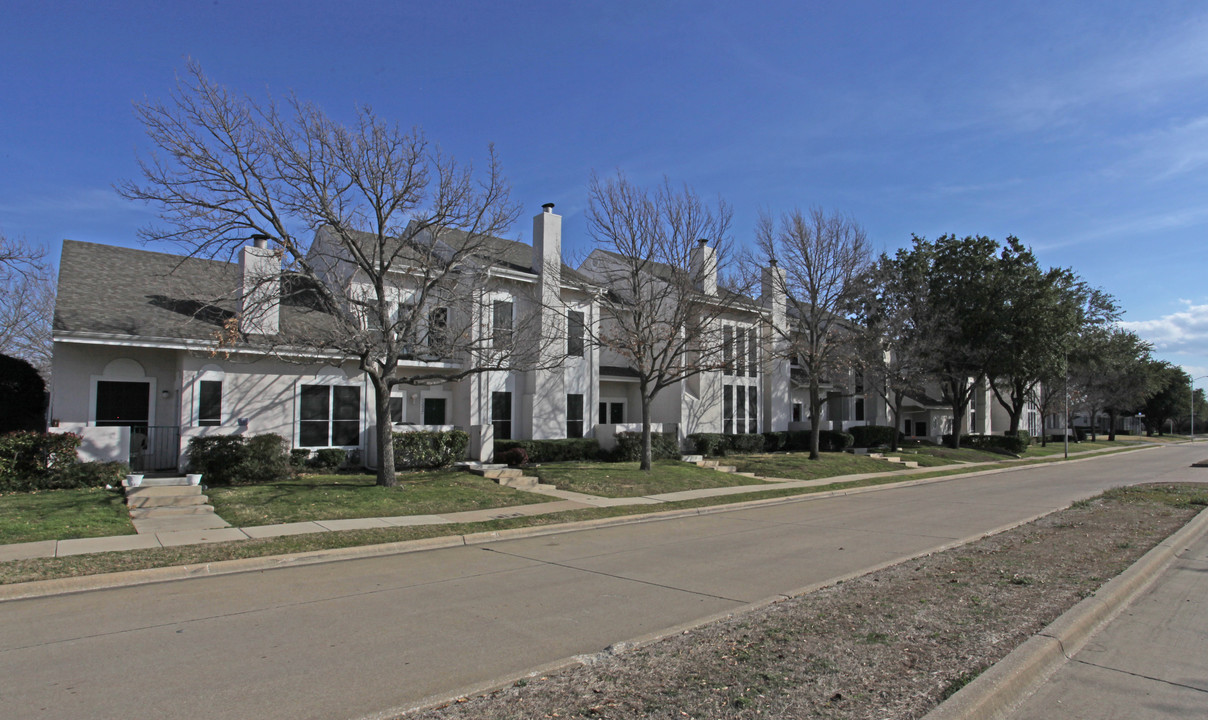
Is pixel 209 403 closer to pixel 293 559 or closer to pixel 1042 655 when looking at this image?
pixel 293 559

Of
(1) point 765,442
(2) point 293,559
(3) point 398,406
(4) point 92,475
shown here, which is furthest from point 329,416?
(1) point 765,442

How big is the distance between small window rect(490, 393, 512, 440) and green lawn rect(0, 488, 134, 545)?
12.1 metres

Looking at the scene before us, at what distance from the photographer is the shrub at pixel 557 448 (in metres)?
24.3

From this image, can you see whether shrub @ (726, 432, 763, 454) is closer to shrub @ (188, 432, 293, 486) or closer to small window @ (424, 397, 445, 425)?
small window @ (424, 397, 445, 425)

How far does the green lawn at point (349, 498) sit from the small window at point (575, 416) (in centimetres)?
880

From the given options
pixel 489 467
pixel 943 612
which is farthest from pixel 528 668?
pixel 489 467

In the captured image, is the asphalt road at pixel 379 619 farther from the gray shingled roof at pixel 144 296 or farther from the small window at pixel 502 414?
the small window at pixel 502 414

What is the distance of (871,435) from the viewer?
134ft

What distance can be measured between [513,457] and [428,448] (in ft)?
9.87

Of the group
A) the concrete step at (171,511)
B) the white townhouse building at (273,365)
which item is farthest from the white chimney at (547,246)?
the concrete step at (171,511)

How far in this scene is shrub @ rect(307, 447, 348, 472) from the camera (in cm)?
2002

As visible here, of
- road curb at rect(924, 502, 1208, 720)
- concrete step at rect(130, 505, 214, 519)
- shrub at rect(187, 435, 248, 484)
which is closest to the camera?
road curb at rect(924, 502, 1208, 720)

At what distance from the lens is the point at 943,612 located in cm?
671

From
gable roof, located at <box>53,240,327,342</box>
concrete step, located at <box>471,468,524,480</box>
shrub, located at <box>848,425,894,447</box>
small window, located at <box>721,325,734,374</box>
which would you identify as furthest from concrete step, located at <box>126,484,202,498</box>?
shrub, located at <box>848,425,894,447</box>
